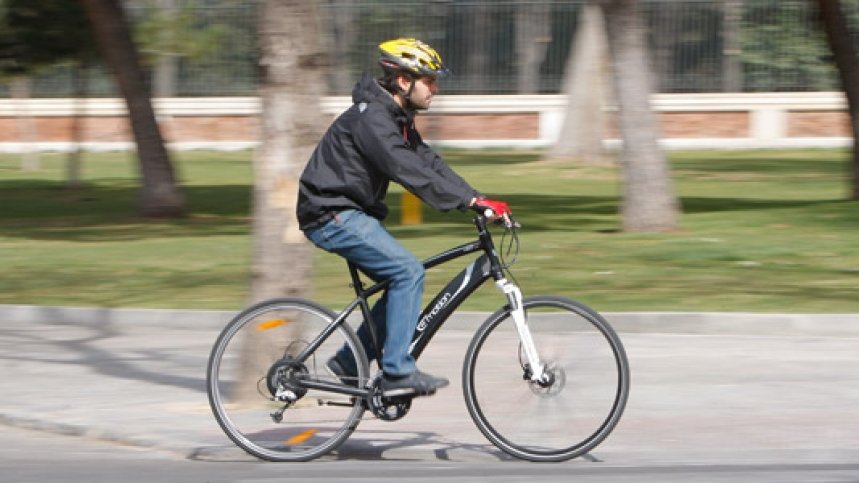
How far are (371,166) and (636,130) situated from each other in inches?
443

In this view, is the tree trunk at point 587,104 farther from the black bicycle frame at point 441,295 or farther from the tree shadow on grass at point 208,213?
the black bicycle frame at point 441,295

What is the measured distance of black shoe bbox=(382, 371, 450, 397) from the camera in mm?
7074

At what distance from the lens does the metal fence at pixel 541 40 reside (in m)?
38.9

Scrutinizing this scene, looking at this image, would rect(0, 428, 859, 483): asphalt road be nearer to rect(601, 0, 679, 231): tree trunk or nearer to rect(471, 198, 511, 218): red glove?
rect(471, 198, 511, 218): red glove

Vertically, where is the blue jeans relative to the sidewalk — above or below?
above

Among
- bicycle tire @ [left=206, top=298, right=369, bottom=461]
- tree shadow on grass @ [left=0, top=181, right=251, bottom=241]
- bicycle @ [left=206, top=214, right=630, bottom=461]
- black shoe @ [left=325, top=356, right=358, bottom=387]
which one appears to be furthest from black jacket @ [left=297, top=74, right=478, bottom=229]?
tree shadow on grass @ [left=0, top=181, right=251, bottom=241]

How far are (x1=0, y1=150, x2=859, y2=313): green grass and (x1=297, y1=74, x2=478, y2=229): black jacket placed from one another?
5287mm

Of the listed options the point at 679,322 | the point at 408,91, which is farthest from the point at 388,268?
the point at 679,322

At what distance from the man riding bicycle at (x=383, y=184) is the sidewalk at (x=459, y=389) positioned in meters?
0.58

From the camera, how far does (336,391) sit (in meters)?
7.22

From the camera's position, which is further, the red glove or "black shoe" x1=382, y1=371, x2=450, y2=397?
"black shoe" x1=382, y1=371, x2=450, y2=397

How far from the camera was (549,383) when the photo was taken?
23.1 feet

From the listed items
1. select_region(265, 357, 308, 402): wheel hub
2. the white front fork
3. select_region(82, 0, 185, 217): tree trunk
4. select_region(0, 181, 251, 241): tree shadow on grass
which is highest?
the white front fork

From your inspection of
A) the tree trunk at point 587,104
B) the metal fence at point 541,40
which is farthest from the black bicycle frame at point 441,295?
the metal fence at point 541,40
